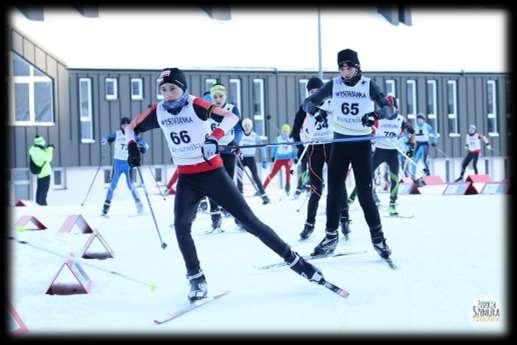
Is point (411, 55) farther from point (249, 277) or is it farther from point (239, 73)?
point (249, 277)

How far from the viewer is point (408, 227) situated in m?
9.23

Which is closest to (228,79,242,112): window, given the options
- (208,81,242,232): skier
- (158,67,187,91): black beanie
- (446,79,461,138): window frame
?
(446,79,461,138): window frame

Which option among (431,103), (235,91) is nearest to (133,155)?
(235,91)

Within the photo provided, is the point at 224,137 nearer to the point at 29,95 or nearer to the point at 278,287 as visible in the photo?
the point at 278,287

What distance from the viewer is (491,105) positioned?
→ 3084 centimetres

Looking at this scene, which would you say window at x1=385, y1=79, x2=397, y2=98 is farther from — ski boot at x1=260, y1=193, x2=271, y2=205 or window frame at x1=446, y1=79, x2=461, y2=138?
ski boot at x1=260, y1=193, x2=271, y2=205

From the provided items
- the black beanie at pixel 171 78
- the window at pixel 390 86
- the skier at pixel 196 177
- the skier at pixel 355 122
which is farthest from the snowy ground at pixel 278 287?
the window at pixel 390 86

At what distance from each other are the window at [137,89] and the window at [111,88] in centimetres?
64

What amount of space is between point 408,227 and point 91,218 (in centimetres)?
607

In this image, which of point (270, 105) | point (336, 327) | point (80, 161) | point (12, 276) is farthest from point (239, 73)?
point (336, 327)

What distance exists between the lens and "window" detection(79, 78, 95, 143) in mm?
25578

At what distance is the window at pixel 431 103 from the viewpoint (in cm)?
2969

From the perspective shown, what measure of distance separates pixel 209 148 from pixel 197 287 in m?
1.11

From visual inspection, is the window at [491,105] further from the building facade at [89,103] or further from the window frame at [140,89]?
the window frame at [140,89]
